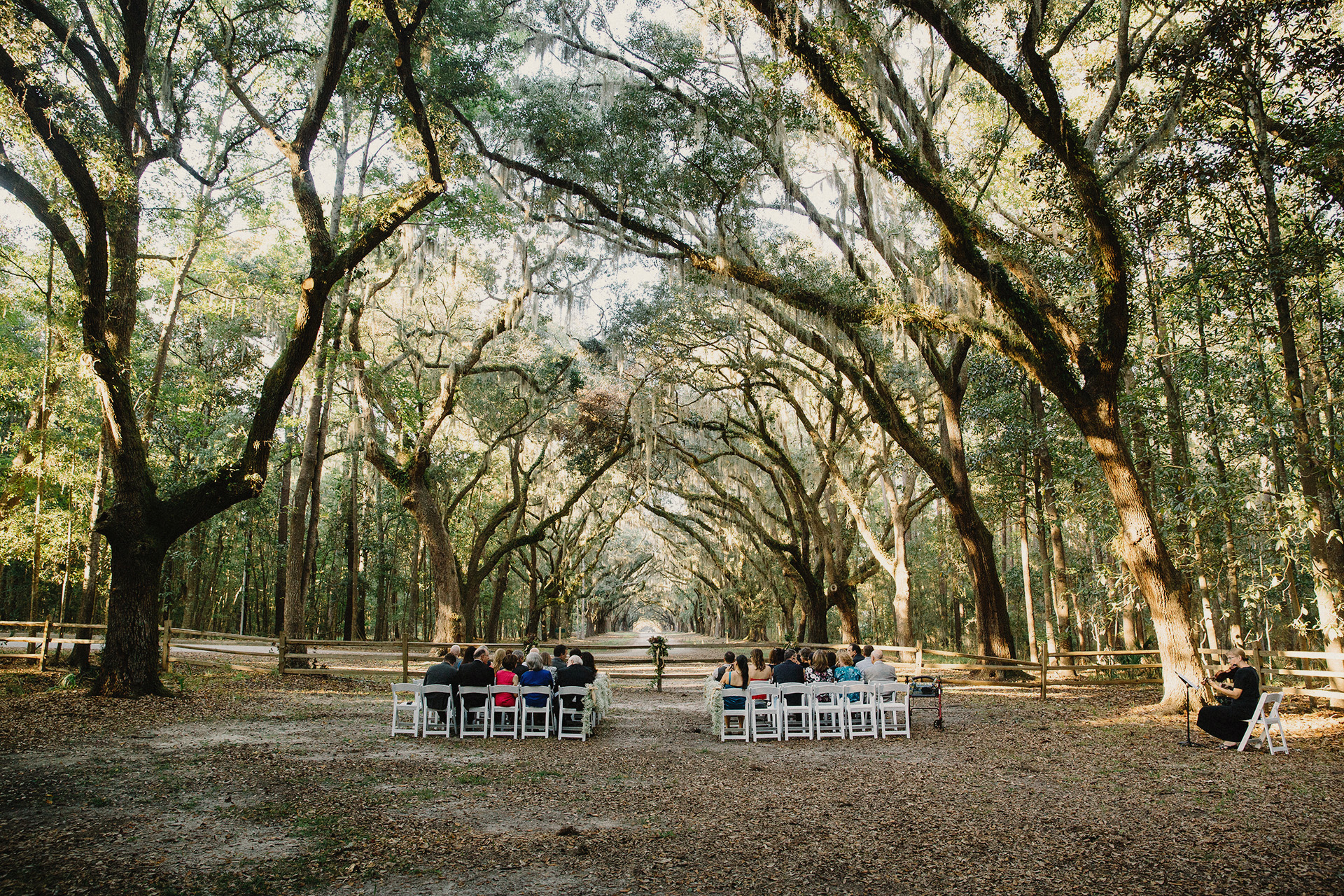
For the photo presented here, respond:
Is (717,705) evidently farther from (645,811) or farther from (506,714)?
(645,811)

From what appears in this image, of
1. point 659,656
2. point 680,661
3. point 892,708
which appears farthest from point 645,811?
point 680,661

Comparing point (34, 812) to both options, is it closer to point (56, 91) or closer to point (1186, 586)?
point (56, 91)

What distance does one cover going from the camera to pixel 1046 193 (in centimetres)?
1016

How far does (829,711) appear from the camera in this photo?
897 centimetres

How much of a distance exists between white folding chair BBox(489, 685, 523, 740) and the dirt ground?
366 millimetres

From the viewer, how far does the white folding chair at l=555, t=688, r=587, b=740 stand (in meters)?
8.40

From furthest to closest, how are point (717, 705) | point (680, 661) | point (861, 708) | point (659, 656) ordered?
point (680, 661), point (659, 656), point (717, 705), point (861, 708)

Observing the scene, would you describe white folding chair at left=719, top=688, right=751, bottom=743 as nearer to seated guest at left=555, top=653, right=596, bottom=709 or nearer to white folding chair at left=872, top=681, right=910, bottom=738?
white folding chair at left=872, top=681, right=910, bottom=738

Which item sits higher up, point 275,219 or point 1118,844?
point 275,219

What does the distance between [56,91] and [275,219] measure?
27.6 ft

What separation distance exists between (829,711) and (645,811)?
4.36 meters

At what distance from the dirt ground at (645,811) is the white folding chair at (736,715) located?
1.58 ft

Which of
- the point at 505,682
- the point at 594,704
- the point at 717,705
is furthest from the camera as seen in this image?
the point at 594,704

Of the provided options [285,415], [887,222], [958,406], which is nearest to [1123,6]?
[887,222]
